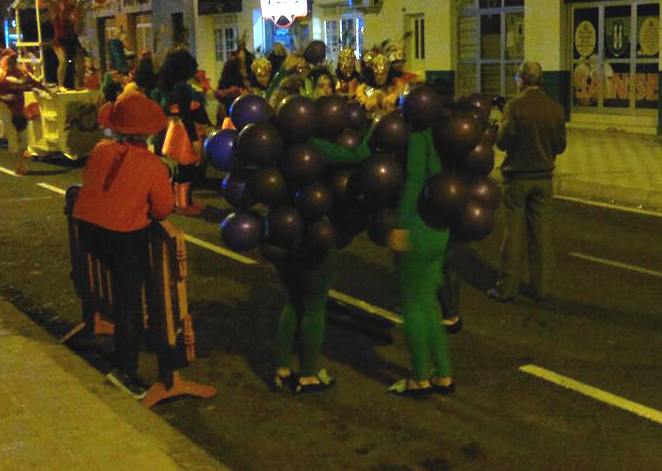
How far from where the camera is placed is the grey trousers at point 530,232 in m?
7.71

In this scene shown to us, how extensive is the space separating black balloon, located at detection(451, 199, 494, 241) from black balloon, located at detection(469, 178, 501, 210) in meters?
0.03

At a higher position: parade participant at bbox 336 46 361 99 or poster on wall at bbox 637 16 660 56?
poster on wall at bbox 637 16 660 56

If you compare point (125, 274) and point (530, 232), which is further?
point (530, 232)

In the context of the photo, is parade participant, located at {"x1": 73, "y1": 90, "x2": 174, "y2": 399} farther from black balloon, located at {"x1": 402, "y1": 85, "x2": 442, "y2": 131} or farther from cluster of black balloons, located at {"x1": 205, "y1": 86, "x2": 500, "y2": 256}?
black balloon, located at {"x1": 402, "y1": 85, "x2": 442, "y2": 131}

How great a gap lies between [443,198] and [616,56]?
1494 cm

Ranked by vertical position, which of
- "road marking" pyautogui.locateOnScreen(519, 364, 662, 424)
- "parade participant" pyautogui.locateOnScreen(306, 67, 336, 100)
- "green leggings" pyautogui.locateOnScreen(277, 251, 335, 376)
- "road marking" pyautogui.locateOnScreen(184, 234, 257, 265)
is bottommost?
"road marking" pyautogui.locateOnScreen(519, 364, 662, 424)

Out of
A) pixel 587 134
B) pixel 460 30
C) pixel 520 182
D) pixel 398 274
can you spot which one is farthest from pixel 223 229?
pixel 460 30

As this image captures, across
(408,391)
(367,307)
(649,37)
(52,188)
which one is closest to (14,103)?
(52,188)

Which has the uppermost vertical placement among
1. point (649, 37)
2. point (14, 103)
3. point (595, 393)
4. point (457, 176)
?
point (649, 37)

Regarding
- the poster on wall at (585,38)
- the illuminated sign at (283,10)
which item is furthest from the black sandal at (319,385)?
the poster on wall at (585,38)

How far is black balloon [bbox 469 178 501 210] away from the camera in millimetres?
5469

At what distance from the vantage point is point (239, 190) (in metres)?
5.60

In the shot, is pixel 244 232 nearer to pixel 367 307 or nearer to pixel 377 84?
pixel 367 307

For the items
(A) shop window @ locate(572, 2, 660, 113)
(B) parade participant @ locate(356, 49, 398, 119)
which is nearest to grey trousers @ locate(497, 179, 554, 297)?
(B) parade participant @ locate(356, 49, 398, 119)
